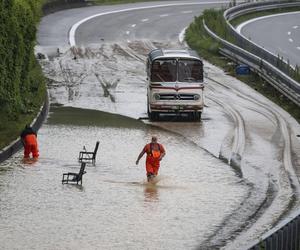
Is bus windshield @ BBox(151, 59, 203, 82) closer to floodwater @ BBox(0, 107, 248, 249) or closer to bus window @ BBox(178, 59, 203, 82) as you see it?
bus window @ BBox(178, 59, 203, 82)

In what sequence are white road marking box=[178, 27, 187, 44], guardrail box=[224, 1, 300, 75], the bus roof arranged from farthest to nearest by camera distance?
white road marking box=[178, 27, 187, 44] → guardrail box=[224, 1, 300, 75] → the bus roof

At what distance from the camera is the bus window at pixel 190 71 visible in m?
37.9

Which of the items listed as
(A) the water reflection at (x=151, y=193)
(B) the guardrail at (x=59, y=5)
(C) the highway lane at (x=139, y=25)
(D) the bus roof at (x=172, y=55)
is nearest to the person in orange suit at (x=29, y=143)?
(A) the water reflection at (x=151, y=193)

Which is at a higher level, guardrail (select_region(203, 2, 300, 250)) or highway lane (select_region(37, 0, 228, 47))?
guardrail (select_region(203, 2, 300, 250))

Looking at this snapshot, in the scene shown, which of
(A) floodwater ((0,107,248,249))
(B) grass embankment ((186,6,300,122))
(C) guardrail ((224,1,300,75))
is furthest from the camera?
(C) guardrail ((224,1,300,75))

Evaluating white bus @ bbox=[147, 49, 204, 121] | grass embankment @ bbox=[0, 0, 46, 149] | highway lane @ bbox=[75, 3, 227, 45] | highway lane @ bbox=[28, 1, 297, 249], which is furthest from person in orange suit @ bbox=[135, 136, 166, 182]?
highway lane @ bbox=[75, 3, 227, 45]

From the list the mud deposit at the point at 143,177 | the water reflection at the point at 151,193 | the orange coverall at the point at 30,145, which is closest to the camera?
the mud deposit at the point at 143,177

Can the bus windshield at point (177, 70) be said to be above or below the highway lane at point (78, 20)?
above

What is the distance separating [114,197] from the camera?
80.3 feet

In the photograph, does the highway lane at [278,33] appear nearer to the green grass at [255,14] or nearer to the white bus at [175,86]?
the green grass at [255,14]

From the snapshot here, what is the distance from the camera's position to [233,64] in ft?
165

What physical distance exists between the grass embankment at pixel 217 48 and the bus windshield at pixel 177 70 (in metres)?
4.09

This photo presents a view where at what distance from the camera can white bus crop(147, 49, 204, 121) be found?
37531 millimetres

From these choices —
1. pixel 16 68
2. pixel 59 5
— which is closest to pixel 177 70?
pixel 16 68
